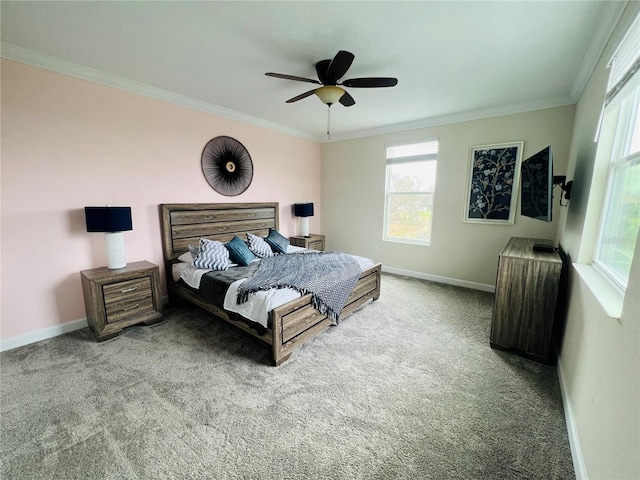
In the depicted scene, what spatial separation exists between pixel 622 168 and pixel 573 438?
5.49ft

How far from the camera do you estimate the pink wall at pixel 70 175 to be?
226cm

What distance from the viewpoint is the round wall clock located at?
3.57 m

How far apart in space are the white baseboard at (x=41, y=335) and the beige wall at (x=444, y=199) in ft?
13.3

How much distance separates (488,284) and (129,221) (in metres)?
4.66

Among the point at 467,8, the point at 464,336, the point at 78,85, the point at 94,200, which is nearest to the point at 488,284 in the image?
the point at 464,336

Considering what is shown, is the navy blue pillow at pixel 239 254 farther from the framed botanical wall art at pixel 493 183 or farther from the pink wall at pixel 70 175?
the framed botanical wall art at pixel 493 183

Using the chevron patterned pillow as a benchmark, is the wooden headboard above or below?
above

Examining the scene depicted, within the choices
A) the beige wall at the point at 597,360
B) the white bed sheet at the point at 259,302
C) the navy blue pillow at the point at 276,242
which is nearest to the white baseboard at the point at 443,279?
the beige wall at the point at 597,360

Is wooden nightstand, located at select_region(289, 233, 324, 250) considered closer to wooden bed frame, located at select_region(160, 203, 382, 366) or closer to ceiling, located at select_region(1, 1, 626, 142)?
wooden bed frame, located at select_region(160, 203, 382, 366)

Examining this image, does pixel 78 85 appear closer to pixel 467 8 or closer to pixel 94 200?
pixel 94 200

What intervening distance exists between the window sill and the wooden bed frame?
1.86 meters

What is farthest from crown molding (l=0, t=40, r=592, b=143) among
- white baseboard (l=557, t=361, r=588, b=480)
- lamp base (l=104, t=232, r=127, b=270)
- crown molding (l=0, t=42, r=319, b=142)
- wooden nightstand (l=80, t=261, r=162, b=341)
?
white baseboard (l=557, t=361, r=588, b=480)

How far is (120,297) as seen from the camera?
256 cm

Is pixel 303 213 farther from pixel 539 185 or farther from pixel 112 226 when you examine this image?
pixel 539 185
